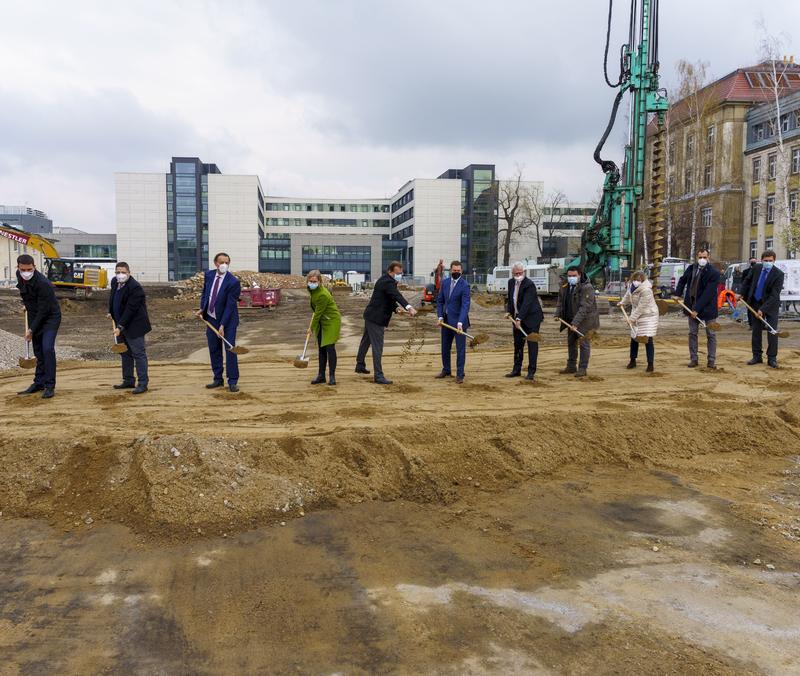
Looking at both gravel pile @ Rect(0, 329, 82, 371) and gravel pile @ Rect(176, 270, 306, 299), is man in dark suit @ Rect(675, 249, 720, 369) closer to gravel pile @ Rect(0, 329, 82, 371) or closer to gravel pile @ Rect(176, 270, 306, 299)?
gravel pile @ Rect(0, 329, 82, 371)

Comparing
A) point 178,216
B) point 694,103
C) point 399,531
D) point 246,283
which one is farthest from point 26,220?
point 399,531

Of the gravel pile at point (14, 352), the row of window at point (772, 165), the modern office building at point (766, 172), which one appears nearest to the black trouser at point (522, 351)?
the gravel pile at point (14, 352)

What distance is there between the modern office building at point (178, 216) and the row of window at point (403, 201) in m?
19.2

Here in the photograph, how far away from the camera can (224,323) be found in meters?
8.38

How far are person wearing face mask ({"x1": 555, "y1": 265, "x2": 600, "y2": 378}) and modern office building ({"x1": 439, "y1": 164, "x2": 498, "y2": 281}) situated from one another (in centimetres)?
6660

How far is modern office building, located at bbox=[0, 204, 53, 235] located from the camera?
9126cm

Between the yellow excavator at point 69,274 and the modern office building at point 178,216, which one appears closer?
the yellow excavator at point 69,274

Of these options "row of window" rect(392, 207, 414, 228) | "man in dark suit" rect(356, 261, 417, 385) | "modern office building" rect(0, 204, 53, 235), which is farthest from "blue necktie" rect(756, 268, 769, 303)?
"modern office building" rect(0, 204, 53, 235)

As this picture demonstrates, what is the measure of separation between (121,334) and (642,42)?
1671 centimetres

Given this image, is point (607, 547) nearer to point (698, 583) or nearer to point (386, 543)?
point (698, 583)

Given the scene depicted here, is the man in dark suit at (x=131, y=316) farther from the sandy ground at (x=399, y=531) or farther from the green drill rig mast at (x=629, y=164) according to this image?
the green drill rig mast at (x=629, y=164)

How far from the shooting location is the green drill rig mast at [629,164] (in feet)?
59.0

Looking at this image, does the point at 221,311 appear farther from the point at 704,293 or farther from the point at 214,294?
the point at 704,293

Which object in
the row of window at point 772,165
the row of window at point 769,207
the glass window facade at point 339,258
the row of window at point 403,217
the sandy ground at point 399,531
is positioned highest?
the row of window at point 403,217
